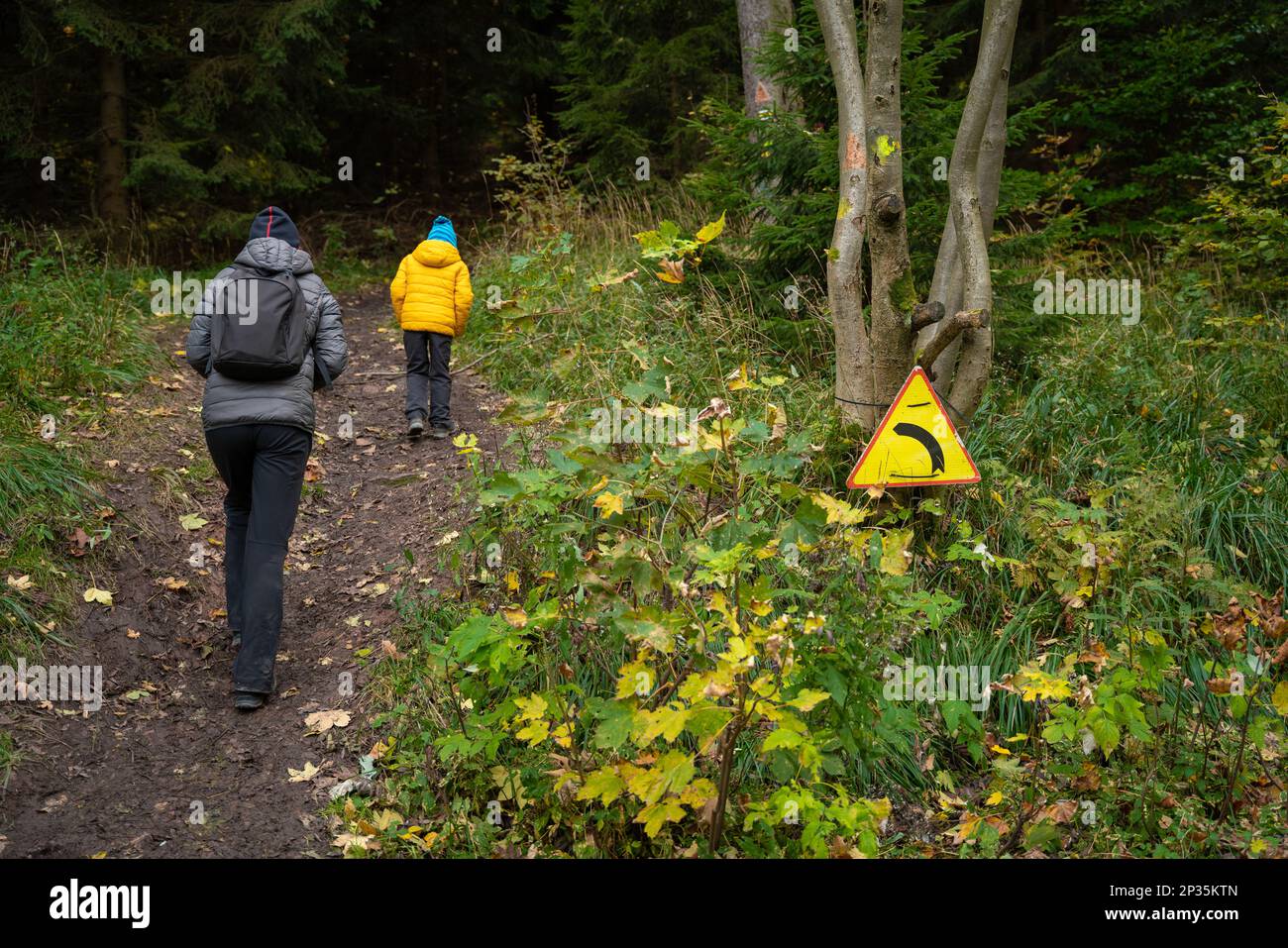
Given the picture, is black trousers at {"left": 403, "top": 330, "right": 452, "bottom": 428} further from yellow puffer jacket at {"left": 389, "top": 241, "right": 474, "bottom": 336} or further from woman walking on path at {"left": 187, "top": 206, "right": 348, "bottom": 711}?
woman walking on path at {"left": 187, "top": 206, "right": 348, "bottom": 711}

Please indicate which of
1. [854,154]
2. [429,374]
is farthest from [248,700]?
[854,154]

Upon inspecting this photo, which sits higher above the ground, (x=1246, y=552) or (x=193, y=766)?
(x=1246, y=552)

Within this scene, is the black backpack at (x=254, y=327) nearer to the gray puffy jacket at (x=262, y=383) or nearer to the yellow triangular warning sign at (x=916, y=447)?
the gray puffy jacket at (x=262, y=383)

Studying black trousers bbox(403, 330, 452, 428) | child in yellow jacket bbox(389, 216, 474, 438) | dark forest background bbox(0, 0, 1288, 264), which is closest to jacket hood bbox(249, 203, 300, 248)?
child in yellow jacket bbox(389, 216, 474, 438)

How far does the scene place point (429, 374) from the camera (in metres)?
7.59

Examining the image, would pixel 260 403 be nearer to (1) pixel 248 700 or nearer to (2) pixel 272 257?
(2) pixel 272 257

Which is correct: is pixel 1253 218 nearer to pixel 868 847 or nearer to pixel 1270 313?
pixel 1270 313

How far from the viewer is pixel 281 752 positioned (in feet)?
14.2

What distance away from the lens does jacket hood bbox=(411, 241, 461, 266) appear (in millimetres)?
7277

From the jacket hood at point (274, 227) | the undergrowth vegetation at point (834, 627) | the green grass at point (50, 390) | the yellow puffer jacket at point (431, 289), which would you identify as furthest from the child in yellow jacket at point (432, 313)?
the jacket hood at point (274, 227)

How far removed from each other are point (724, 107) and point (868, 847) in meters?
5.50

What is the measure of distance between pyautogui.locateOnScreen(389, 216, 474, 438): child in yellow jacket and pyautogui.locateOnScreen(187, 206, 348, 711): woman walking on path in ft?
8.43

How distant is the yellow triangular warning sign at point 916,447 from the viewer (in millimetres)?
4527

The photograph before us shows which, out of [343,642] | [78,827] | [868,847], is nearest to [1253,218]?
[868,847]
